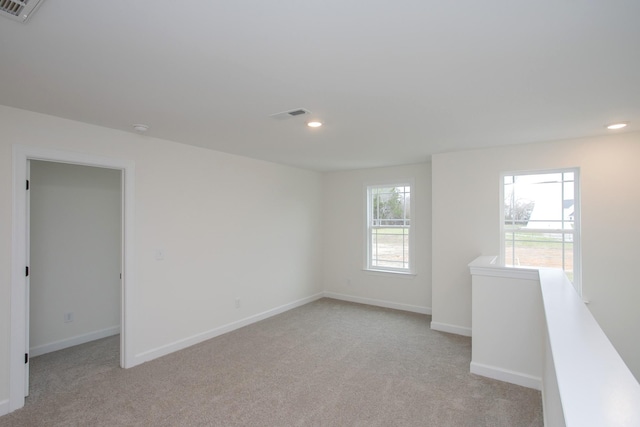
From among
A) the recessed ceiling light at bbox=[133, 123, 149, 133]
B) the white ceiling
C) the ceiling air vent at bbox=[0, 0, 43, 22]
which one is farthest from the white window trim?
the ceiling air vent at bbox=[0, 0, 43, 22]

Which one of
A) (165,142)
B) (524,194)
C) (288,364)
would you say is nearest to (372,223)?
(524,194)

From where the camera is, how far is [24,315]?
2711 mm

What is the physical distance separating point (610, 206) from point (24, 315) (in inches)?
223

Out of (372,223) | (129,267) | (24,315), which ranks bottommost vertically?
(24,315)

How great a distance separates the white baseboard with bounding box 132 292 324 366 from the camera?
11.5 feet

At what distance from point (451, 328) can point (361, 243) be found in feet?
6.84

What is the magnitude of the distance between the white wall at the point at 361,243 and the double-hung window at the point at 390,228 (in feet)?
0.38

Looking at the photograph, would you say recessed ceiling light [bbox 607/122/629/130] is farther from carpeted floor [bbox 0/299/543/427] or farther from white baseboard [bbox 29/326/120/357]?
white baseboard [bbox 29/326/120/357]

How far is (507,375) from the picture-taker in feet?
10.0

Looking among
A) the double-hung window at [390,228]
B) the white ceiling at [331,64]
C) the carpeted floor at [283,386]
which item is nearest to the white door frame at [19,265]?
the carpeted floor at [283,386]

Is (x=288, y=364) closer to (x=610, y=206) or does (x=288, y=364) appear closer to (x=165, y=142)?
(x=165, y=142)

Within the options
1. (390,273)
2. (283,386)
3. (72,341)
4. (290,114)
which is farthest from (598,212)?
(72,341)

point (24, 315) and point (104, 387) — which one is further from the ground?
point (24, 315)

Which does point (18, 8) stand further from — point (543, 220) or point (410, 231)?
point (410, 231)
